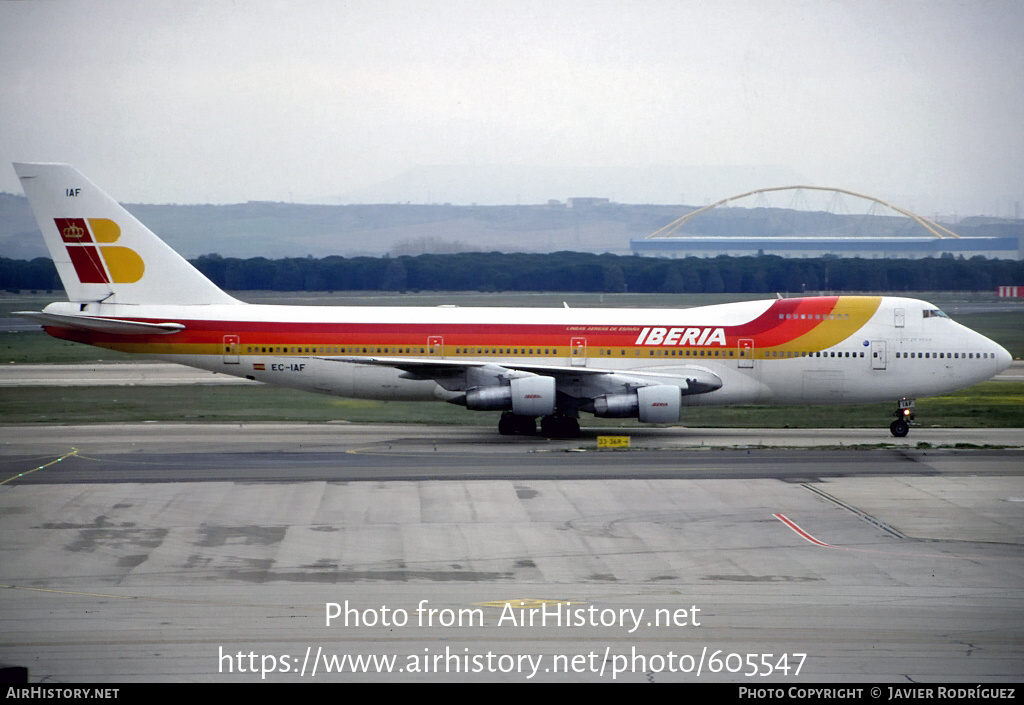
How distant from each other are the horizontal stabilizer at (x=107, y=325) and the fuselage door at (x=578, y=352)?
13.4m

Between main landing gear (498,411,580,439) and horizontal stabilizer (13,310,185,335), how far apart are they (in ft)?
38.4

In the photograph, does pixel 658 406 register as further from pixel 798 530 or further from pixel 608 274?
pixel 608 274

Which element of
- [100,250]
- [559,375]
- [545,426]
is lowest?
[545,426]

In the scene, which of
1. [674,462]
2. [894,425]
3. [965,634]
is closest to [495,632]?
[965,634]

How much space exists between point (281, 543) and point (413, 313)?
55.2 feet

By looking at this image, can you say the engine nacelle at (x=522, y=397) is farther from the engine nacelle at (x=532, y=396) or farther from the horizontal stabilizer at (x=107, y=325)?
the horizontal stabilizer at (x=107, y=325)

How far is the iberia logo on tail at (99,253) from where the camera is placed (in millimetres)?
34844

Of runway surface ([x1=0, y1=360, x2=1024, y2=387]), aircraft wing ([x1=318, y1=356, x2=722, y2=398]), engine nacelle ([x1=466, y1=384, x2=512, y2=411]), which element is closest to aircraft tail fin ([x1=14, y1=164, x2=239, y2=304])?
aircraft wing ([x1=318, y1=356, x2=722, y2=398])

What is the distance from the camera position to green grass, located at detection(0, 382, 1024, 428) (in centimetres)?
3809

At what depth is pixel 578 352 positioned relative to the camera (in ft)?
114

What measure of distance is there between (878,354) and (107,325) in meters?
26.3

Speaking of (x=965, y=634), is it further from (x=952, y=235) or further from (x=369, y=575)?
(x=952, y=235)

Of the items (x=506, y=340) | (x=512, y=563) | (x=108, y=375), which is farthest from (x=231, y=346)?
(x=512, y=563)

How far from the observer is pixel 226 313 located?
34875 millimetres
